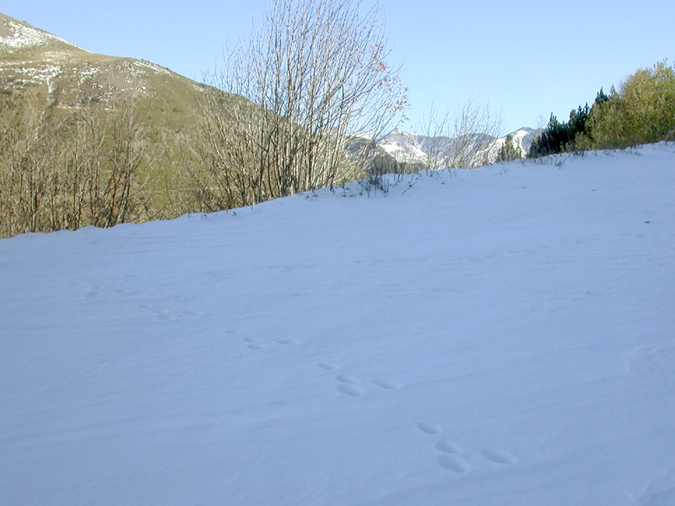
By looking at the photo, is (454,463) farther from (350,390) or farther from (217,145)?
(217,145)

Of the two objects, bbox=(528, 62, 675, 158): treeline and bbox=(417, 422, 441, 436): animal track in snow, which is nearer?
bbox=(417, 422, 441, 436): animal track in snow

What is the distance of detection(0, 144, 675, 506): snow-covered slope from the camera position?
1.38 m

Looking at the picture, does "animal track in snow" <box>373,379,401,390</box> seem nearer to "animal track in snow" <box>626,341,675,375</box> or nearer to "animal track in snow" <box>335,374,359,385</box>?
"animal track in snow" <box>335,374,359,385</box>

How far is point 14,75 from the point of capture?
6650 centimetres

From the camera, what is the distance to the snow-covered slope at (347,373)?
138 cm

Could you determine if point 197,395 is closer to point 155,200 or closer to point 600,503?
point 600,503

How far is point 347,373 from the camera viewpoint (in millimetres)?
2041

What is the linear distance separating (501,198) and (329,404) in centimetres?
475

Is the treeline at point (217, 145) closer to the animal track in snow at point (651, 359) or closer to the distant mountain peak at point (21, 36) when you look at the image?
the animal track in snow at point (651, 359)

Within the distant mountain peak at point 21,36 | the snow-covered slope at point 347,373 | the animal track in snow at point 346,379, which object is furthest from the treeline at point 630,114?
the distant mountain peak at point 21,36

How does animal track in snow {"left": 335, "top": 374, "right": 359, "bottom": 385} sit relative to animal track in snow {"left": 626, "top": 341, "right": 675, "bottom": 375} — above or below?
below

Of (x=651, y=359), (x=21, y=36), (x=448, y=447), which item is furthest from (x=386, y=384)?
(x=21, y=36)

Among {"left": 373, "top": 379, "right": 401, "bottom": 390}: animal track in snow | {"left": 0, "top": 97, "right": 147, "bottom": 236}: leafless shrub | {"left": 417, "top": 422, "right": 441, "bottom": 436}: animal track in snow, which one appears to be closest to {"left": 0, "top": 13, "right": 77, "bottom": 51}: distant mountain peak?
{"left": 0, "top": 97, "right": 147, "bottom": 236}: leafless shrub

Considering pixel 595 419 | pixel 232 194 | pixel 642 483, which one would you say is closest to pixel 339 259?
pixel 595 419
